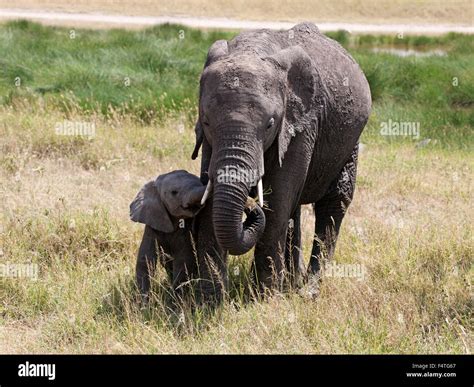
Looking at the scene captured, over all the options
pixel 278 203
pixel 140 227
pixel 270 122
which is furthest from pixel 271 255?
pixel 140 227

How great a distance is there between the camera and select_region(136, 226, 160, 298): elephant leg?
662cm

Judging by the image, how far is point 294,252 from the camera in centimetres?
757

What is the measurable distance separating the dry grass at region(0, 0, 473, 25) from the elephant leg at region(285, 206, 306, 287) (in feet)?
78.3

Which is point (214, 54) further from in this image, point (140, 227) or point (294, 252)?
point (140, 227)

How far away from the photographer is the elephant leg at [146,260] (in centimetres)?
662

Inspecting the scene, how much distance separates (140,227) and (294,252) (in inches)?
60.2

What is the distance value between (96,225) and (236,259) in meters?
1.41

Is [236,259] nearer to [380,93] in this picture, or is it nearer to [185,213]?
[185,213]

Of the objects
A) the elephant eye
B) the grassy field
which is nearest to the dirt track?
the grassy field

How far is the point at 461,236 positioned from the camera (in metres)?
7.95

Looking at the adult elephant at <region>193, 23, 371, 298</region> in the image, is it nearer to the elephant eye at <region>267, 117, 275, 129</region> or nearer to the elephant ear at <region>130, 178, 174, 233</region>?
the elephant eye at <region>267, 117, 275, 129</region>

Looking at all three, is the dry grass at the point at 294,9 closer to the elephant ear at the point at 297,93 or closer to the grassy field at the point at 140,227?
the grassy field at the point at 140,227
